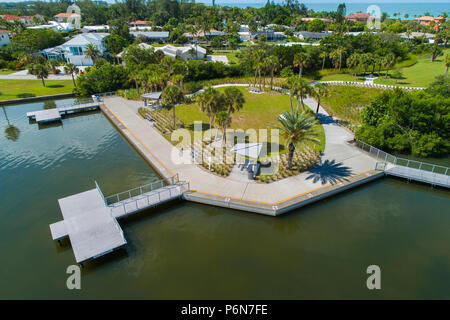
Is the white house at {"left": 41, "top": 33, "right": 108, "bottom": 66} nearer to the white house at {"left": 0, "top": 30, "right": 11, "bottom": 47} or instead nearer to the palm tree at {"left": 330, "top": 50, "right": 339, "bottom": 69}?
the white house at {"left": 0, "top": 30, "right": 11, "bottom": 47}

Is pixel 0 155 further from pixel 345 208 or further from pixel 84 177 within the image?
pixel 345 208

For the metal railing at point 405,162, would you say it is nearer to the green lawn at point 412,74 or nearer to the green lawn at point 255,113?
the green lawn at point 255,113

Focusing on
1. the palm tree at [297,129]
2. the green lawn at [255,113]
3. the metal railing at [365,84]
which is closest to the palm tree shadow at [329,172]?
the palm tree at [297,129]

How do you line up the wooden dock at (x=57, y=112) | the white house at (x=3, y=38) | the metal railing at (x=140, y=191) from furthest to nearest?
the white house at (x=3, y=38)
the wooden dock at (x=57, y=112)
the metal railing at (x=140, y=191)

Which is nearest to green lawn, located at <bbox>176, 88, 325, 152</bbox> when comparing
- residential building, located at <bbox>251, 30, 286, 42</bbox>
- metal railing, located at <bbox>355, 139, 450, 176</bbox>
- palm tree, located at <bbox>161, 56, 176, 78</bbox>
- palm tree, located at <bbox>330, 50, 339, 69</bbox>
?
metal railing, located at <bbox>355, 139, 450, 176</bbox>

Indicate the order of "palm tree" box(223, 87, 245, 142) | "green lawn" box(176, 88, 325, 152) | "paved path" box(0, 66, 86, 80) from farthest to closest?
"paved path" box(0, 66, 86, 80), "green lawn" box(176, 88, 325, 152), "palm tree" box(223, 87, 245, 142)
